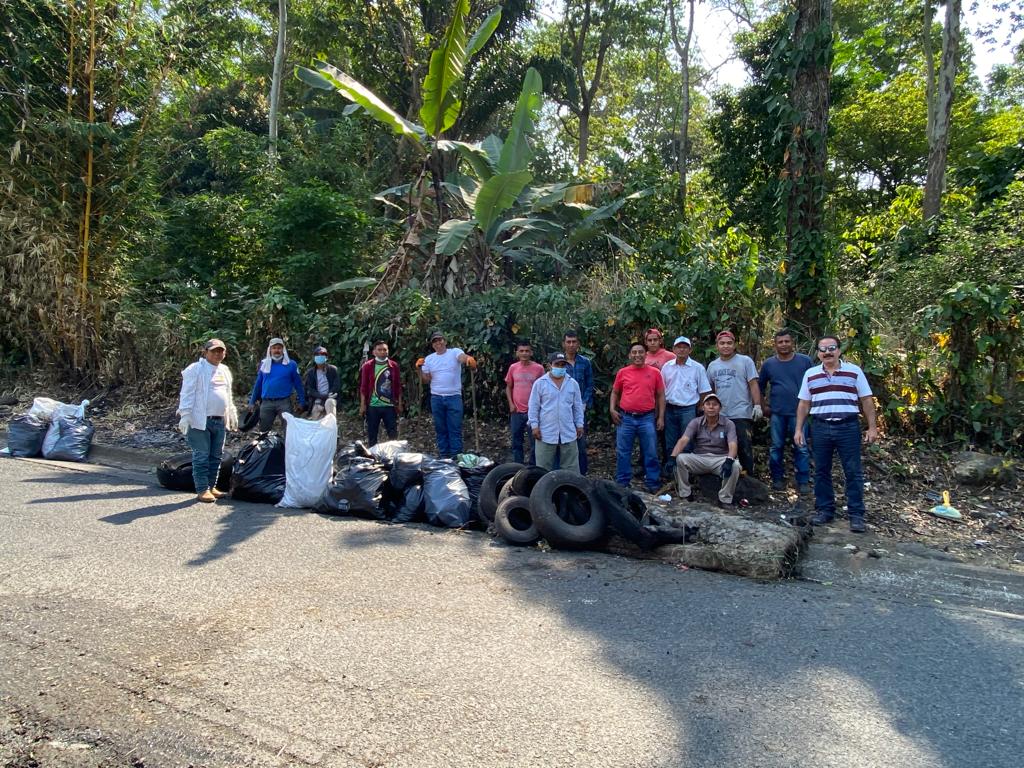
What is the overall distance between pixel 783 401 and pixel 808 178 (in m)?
3.22

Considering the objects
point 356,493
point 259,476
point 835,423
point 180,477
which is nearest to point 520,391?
point 356,493

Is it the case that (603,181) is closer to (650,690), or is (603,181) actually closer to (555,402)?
(555,402)

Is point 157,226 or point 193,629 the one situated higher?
point 157,226

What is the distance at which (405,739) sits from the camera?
300cm

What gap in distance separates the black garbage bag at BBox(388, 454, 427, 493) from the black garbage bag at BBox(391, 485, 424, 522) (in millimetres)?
167

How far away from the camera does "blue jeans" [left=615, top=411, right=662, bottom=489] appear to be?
7.82m

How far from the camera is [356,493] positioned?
7.14 meters

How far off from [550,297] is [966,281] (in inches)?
191

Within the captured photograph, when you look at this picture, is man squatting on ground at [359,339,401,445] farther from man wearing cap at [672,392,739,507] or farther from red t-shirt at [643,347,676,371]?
man wearing cap at [672,392,739,507]

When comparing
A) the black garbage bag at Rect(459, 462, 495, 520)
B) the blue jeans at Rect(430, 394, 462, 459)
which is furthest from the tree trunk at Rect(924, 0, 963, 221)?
the black garbage bag at Rect(459, 462, 495, 520)

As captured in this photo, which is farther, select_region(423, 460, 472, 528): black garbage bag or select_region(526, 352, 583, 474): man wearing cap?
select_region(526, 352, 583, 474): man wearing cap

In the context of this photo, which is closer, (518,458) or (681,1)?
(518,458)

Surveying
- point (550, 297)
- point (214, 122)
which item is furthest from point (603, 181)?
point (214, 122)

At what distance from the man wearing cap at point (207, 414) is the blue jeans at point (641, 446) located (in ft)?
13.8
